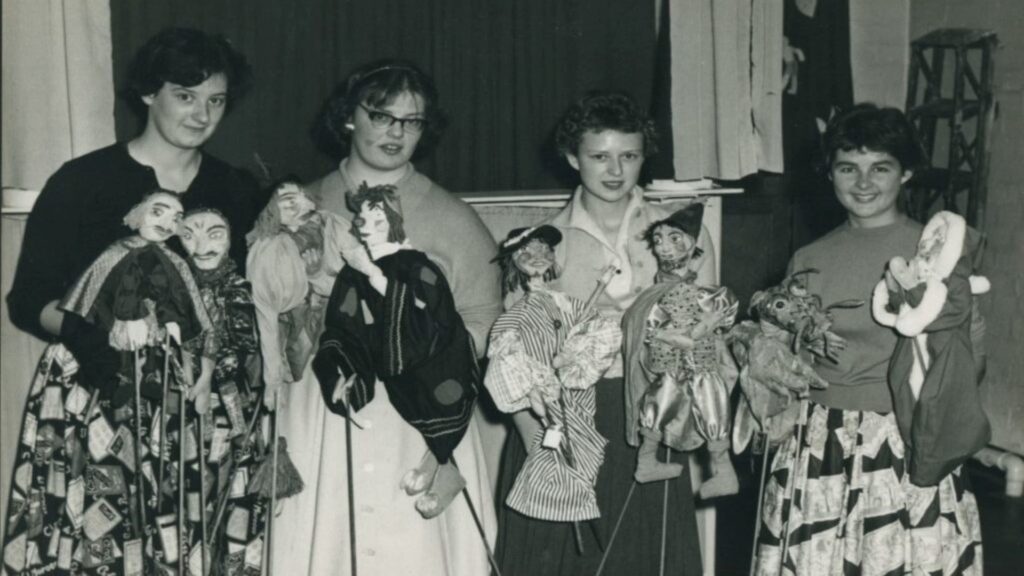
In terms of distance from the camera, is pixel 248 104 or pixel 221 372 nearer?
pixel 221 372

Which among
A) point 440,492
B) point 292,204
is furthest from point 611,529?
point 292,204

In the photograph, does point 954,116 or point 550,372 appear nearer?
point 550,372

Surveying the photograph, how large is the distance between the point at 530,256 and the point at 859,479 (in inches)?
32.7

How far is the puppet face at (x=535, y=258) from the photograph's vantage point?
7.74 feet

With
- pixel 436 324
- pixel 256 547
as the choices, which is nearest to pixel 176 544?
pixel 256 547

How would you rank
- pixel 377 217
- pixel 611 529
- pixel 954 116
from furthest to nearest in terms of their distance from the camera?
1. pixel 954 116
2. pixel 611 529
3. pixel 377 217

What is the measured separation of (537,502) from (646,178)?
1508 millimetres

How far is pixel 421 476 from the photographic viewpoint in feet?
7.68

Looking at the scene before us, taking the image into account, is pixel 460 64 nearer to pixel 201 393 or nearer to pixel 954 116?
pixel 201 393

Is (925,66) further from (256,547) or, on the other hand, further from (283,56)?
(256,547)

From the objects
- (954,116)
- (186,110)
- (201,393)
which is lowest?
(201,393)

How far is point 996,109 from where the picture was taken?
467 centimetres

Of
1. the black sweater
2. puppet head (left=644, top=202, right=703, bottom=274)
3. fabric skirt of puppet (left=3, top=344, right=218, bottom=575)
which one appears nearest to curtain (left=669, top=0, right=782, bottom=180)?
puppet head (left=644, top=202, right=703, bottom=274)

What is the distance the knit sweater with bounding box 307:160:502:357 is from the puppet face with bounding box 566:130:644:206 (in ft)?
0.91
